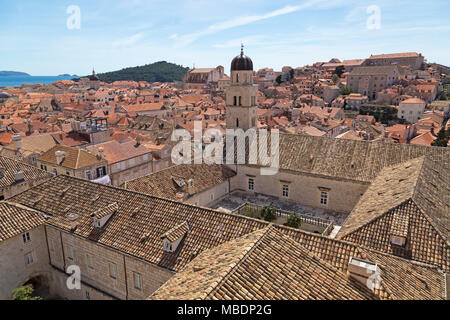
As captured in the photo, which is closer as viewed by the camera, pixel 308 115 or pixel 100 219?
pixel 100 219

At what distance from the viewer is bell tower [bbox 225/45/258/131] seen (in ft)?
116

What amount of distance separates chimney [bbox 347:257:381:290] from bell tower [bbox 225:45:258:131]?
26.1m

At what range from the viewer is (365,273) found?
11.0 meters

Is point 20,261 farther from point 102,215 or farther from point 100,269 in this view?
point 102,215

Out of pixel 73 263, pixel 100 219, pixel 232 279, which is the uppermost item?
pixel 232 279

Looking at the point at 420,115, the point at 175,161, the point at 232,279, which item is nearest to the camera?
the point at 232,279

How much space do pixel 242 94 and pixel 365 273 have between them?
89.5 feet

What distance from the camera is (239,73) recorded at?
35.7 meters

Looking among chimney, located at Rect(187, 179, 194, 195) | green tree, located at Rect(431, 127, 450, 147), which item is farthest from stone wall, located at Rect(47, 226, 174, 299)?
green tree, located at Rect(431, 127, 450, 147)

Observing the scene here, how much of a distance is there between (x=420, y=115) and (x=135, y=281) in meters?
99.6

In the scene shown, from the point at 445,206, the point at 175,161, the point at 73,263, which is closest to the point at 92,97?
the point at 175,161

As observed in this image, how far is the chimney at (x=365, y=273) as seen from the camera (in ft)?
35.8

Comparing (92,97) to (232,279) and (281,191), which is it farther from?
(232,279)

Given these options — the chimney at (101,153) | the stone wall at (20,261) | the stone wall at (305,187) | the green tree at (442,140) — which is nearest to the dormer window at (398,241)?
the stone wall at (305,187)
